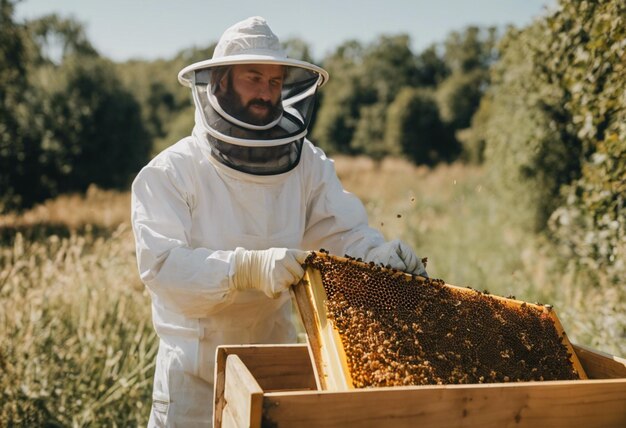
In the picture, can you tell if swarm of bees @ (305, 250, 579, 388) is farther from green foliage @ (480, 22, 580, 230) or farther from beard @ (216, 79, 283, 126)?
green foliage @ (480, 22, 580, 230)

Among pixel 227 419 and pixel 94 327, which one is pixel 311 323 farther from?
pixel 94 327

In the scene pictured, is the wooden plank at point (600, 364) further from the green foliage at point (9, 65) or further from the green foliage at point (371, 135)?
the green foliage at point (371, 135)

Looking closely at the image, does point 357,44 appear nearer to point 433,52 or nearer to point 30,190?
point 433,52

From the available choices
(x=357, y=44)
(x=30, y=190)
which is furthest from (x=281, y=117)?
(x=357, y=44)

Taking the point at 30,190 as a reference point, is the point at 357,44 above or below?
above

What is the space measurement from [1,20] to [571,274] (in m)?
13.0

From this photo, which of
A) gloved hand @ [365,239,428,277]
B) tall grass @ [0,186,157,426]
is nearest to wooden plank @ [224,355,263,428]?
gloved hand @ [365,239,428,277]

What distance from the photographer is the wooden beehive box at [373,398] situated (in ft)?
6.11

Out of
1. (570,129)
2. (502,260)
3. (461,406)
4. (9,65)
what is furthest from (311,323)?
(9,65)

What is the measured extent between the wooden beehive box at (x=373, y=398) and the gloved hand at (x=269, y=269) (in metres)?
0.08

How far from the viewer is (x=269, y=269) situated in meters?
2.55

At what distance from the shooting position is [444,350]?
239 cm

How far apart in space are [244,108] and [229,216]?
0.59 meters

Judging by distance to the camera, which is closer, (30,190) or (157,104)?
(30,190)
